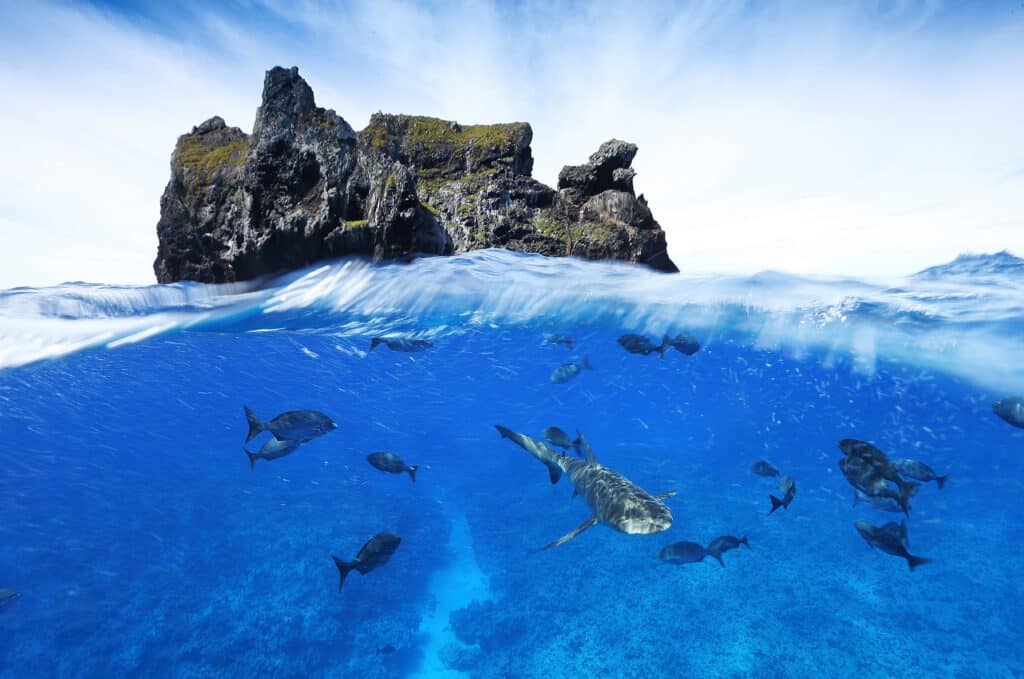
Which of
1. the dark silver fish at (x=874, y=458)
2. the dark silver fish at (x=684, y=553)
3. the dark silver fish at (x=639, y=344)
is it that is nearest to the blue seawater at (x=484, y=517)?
the dark silver fish at (x=684, y=553)

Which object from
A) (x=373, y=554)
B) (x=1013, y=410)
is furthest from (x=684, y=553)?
(x=1013, y=410)

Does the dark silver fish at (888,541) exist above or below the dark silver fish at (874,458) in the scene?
below

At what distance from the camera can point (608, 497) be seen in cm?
534

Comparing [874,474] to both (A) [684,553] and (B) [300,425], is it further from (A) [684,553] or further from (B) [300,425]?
(B) [300,425]

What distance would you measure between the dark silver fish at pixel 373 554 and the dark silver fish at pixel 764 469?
7.05 m

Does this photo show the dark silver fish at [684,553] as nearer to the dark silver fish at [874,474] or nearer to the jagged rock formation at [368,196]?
the dark silver fish at [874,474]

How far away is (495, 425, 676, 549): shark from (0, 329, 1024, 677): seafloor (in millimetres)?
4572

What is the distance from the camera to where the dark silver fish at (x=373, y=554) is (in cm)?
641

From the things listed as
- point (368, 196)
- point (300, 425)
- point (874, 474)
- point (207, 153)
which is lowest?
point (874, 474)

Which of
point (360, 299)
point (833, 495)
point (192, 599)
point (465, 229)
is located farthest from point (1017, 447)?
point (192, 599)

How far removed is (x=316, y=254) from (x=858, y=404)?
3995cm

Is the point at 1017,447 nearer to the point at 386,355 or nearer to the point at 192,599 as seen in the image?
the point at 386,355

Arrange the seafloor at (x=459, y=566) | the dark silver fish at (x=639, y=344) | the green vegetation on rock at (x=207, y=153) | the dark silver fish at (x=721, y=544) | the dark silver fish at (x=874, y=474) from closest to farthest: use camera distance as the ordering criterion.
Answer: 1. the dark silver fish at (x=874, y=474)
2. the dark silver fish at (x=721, y=544)
3. the seafloor at (x=459, y=566)
4. the dark silver fish at (x=639, y=344)
5. the green vegetation on rock at (x=207, y=153)

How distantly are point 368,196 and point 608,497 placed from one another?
1067 cm
